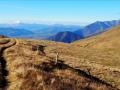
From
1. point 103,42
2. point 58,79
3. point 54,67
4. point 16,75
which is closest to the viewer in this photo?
point 58,79

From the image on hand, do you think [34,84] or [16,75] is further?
[16,75]

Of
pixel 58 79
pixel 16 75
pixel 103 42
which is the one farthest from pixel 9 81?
pixel 103 42

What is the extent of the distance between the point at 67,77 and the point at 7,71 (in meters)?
7.16

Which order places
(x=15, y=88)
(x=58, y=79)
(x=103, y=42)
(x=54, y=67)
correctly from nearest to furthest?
(x=15, y=88), (x=58, y=79), (x=54, y=67), (x=103, y=42)

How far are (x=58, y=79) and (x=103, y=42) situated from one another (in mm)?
126278

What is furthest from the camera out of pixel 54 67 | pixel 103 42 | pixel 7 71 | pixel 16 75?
pixel 103 42

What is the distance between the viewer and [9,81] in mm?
27172

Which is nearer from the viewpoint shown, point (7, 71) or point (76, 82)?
point (76, 82)

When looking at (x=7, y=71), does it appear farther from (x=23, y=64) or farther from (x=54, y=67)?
(x=54, y=67)

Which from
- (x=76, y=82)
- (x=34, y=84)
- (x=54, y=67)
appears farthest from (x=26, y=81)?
(x=54, y=67)

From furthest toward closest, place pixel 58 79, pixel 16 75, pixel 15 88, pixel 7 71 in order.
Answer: pixel 7 71 → pixel 16 75 → pixel 58 79 → pixel 15 88

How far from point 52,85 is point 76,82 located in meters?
3.79

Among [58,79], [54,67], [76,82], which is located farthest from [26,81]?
[54,67]

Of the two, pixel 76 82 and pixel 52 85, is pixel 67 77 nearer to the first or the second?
pixel 76 82
